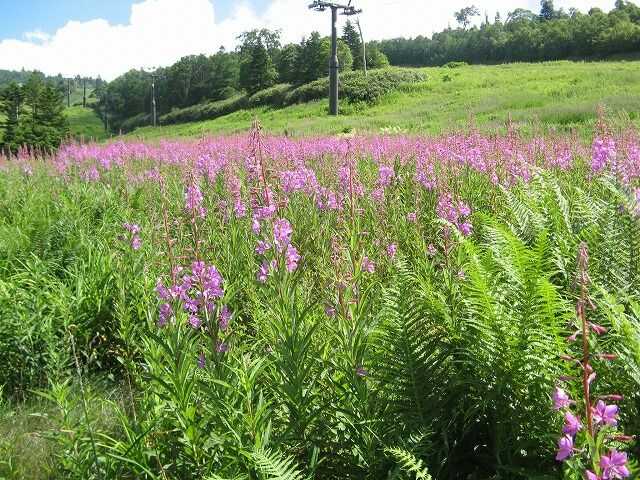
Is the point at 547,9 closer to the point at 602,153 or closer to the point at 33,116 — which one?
the point at 33,116

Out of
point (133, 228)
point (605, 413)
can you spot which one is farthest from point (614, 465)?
point (133, 228)

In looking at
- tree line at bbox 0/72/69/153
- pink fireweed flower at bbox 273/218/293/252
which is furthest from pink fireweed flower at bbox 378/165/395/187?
tree line at bbox 0/72/69/153

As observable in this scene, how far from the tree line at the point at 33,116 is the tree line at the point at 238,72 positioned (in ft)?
46.6

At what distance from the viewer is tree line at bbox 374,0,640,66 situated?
66.8 m

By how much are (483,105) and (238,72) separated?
228 feet

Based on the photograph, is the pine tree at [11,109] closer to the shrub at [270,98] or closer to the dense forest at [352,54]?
the dense forest at [352,54]

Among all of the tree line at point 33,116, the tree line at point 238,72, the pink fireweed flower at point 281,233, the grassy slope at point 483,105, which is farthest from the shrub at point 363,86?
the pink fireweed flower at point 281,233

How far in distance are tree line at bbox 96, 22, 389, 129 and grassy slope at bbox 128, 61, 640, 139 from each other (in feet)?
51.4

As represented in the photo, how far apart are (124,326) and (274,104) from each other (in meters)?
47.6

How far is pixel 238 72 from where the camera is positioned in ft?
288

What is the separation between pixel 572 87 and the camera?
93.1 ft

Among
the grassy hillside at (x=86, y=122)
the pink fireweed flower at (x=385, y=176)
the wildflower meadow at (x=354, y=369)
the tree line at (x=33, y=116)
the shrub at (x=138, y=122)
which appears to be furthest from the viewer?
the grassy hillside at (x=86, y=122)

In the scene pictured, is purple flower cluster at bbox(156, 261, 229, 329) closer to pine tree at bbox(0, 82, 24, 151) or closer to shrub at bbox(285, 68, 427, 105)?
shrub at bbox(285, 68, 427, 105)

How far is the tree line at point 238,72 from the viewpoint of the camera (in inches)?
2309
